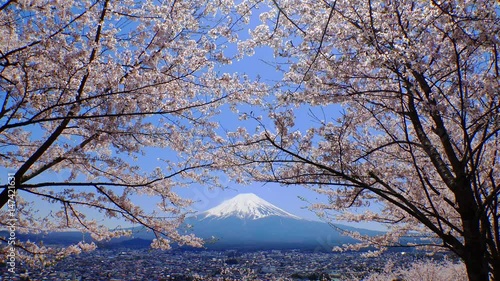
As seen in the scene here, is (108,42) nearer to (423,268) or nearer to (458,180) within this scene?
(458,180)

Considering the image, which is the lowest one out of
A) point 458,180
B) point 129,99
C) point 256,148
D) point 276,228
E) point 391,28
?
point 276,228

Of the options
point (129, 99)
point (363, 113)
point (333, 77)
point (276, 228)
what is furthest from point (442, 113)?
point (276, 228)

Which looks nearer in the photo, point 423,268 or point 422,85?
point 422,85

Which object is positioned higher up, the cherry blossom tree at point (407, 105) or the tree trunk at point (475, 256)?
the cherry blossom tree at point (407, 105)

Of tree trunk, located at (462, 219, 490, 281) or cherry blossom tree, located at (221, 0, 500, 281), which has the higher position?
cherry blossom tree, located at (221, 0, 500, 281)

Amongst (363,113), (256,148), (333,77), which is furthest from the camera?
(363,113)

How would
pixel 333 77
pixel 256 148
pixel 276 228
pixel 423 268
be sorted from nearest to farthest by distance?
pixel 333 77, pixel 256 148, pixel 423 268, pixel 276 228

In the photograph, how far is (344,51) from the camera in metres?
3.77

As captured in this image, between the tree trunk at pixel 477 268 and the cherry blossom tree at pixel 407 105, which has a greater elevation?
the cherry blossom tree at pixel 407 105

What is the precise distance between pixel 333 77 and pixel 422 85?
1.04 m

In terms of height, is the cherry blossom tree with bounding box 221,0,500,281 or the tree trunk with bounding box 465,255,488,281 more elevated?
the cherry blossom tree with bounding box 221,0,500,281

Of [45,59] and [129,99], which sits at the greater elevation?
[45,59]

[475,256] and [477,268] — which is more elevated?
[475,256]

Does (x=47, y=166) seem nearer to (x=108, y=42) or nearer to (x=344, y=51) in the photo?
(x=108, y=42)
